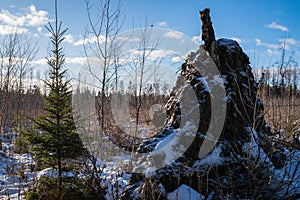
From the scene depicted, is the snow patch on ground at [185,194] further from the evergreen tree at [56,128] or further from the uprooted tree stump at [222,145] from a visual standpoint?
the evergreen tree at [56,128]

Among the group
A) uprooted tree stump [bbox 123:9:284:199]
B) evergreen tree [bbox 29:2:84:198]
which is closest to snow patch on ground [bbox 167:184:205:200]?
uprooted tree stump [bbox 123:9:284:199]

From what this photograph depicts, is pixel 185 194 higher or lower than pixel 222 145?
lower

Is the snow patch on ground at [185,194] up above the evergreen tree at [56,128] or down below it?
below

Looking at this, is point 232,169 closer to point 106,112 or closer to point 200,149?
point 200,149

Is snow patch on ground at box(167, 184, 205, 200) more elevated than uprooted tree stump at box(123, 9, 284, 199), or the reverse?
uprooted tree stump at box(123, 9, 284, 199)

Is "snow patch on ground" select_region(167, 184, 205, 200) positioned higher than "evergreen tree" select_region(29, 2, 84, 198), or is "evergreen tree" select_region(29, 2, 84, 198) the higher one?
"evergreen tree" select_region(29, 2, 84, 198)

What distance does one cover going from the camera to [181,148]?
161 inches

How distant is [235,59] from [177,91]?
47.2 inches

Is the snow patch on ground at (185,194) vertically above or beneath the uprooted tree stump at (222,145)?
beneath

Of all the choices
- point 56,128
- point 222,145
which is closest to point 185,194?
point 222,145

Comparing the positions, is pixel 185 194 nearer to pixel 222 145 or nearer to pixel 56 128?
pixel 222 145

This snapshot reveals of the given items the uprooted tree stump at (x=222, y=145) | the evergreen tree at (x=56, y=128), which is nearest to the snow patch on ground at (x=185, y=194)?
the uprooted tree stump at (x=222, y=145)

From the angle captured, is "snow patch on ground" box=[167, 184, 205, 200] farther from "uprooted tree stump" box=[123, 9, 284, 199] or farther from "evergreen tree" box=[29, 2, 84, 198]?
"evergreen tree" box=[29, 2, 84, 198]

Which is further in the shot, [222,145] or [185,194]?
[222,145]
